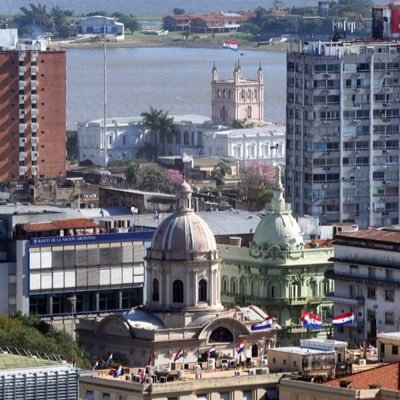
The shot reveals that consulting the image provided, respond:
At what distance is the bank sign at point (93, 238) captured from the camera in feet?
345

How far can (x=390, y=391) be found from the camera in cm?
7725

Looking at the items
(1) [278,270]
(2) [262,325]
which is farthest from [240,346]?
(1) [278,270]

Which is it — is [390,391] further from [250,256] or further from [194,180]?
[194,180]

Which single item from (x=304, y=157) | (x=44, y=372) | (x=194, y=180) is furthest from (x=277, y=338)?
(x=194, y=180)

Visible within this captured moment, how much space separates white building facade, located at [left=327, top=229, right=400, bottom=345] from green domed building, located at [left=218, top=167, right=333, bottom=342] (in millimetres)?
4268

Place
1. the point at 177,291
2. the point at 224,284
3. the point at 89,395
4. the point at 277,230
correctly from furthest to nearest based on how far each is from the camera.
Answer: the point at 224,284
the point at 277,230
the point at 177,291
the point at 89,395

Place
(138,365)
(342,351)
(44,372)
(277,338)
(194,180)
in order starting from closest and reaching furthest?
(44,372) < (342,351) < (138,365) < (277,338) < (194,180)

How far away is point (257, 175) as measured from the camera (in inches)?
6988

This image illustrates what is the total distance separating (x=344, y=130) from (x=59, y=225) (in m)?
31.8

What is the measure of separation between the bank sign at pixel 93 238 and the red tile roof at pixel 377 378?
26.2m

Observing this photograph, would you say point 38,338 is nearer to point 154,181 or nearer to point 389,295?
point 389,295

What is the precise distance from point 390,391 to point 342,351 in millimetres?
6014

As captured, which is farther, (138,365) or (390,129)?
(390,129)

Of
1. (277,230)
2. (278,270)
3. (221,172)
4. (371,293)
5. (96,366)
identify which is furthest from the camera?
(221,172)
